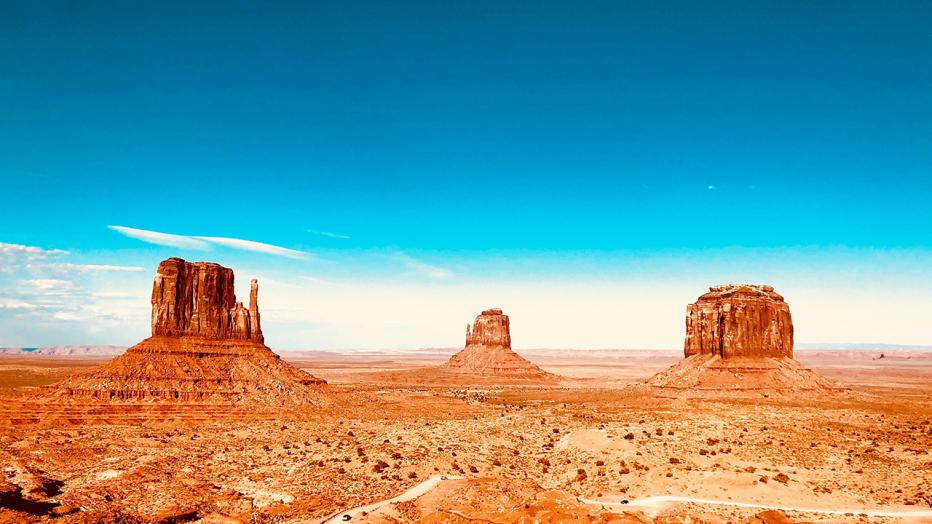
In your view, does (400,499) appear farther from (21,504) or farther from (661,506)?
(21,504)

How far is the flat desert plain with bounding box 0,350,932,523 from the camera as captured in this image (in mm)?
25984

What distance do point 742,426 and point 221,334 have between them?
54.4 metres

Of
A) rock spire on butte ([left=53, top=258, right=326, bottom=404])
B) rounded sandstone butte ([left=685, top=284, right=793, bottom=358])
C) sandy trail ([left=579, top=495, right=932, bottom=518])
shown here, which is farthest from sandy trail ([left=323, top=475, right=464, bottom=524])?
rounded sandstone butte ([left=685, top=284, right=793, bottom=358])

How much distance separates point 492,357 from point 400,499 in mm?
114743

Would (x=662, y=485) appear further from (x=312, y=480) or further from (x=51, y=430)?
(x=51, y=430)

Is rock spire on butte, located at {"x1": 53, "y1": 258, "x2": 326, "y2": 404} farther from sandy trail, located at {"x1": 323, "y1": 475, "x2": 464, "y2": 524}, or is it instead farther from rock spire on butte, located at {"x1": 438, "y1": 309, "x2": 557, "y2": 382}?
rock spire on butte, located at {"x1": 438, "y1": 309, "x2": 557, "y2": 382}

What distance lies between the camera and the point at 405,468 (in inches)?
1310

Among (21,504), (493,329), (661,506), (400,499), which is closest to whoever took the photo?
(21,504)

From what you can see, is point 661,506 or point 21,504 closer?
point 21,504

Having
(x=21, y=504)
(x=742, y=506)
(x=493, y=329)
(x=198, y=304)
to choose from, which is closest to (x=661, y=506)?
(x=742, y=506)

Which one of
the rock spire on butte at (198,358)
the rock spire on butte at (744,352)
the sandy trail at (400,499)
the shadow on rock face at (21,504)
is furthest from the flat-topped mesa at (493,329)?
the shadow on rock face at (21,504)

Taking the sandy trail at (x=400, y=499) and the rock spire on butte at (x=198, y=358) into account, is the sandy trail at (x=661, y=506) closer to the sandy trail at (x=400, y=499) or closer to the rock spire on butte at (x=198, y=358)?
the sandy trail at (x=400, y=499)

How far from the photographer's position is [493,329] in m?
147

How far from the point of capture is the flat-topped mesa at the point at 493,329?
480ft
